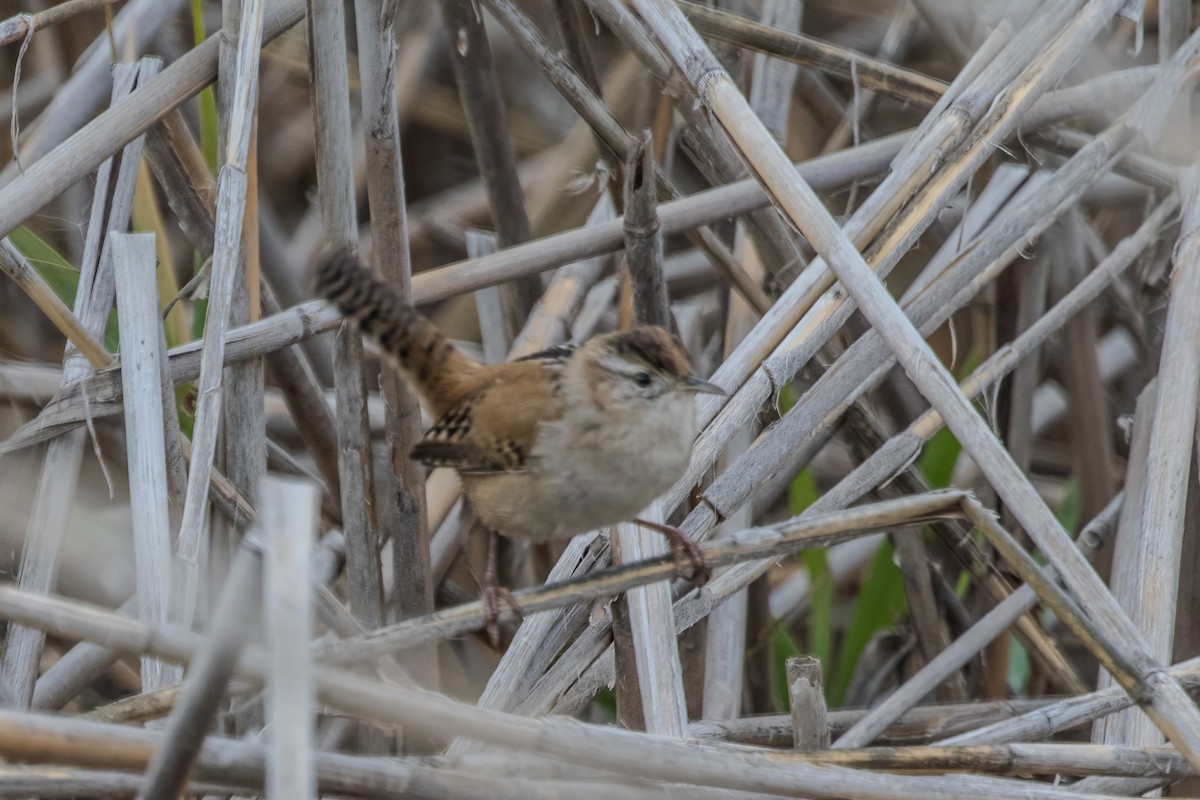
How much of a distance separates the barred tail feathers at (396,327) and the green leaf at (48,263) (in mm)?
683

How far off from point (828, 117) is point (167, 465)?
2.32 metres

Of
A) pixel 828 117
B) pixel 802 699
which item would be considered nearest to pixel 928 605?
pixel 802 699

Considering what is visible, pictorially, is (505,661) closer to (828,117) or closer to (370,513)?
(370,513)

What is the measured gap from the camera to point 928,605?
291 centimetres

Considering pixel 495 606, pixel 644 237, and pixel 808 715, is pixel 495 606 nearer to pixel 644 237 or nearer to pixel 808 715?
pixel 808 715

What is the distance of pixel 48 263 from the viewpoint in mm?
2449

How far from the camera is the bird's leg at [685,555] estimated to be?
1.82m

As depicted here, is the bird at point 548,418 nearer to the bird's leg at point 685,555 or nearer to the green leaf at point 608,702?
the bird's leg at point 685,555

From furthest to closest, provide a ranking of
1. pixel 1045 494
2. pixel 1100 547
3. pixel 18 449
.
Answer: pixel 1045 494, pixel 1100 547, pixel 18 449

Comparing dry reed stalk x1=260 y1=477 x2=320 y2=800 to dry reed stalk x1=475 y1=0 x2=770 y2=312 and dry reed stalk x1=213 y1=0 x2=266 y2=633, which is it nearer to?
dry reed stalk x1=213 y1=0 x2=266 y2=633

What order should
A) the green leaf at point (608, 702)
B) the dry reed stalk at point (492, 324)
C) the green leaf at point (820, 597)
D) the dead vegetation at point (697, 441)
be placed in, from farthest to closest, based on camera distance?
1. the dry reed stalk at point (492, 324)
2. the green leaf at point (608, 702)
3. the green leaf at point (820, 597)
4. the dead vegetation at point (697, 441)

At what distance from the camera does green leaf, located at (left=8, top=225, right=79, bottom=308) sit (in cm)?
235

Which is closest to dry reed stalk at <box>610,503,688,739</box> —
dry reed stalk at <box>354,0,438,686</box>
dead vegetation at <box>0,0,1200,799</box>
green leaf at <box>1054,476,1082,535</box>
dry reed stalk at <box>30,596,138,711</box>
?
dead vegetation at <box>0,0,1200,799</box>

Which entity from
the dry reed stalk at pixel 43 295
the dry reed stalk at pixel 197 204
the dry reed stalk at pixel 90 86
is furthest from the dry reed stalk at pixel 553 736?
the dry reed stalk at pixel 90 86
